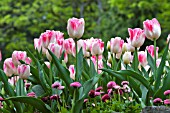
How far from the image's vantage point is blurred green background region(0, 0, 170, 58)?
11.2 m

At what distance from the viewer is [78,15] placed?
1473cm

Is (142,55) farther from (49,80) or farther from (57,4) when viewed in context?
(57,4)

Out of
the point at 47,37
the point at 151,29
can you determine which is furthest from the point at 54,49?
the point at 151,29

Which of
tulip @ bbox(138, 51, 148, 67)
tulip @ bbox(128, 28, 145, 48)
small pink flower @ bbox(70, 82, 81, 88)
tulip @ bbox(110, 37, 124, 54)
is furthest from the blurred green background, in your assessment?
small pink flower @ bbox(70, 82, 81, 88)

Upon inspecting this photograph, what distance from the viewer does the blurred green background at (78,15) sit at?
11242 mm

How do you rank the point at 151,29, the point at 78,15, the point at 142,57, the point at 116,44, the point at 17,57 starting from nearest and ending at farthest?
the point at 151,29 → the point at 17,57 → the point at 116,44 → the point at 142,57 → the point at 78,15

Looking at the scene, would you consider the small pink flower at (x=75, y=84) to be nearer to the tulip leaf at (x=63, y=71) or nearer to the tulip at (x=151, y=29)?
the tulip leaf at (x=63, y=71)

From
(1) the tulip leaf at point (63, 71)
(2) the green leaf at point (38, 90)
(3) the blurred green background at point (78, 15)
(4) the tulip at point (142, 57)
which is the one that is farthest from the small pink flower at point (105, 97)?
(3) the blurred green background at point (78, 15)

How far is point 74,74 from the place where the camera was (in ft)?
7.73

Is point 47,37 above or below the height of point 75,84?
above

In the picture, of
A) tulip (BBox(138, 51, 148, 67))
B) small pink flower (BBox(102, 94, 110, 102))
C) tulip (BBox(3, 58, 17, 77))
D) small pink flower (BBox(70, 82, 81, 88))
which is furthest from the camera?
tulip (BBox(138, 51, 148, 67))

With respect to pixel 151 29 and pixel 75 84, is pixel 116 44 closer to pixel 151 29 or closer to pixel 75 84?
pixel 151 29

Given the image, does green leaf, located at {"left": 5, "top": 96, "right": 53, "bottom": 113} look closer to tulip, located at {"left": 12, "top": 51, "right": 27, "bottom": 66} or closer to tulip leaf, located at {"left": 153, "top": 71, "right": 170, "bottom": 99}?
tulip, located at {"left": 12, "top": 51, "right": 27, "bottom": 66}

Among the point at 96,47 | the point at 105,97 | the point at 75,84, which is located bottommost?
the point at 105,97
